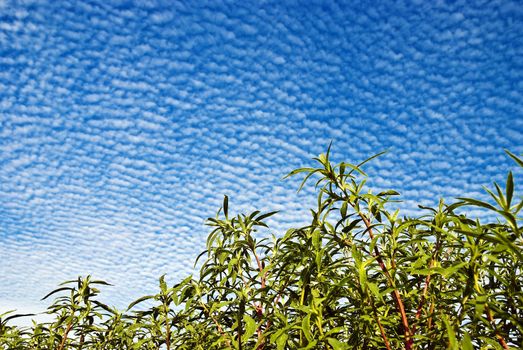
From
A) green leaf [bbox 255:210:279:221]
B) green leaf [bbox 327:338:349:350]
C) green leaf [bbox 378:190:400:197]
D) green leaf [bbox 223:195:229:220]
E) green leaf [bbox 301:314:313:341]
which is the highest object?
green leaf [bbox 223:195:229:220]

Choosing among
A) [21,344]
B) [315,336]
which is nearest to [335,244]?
[315,336]

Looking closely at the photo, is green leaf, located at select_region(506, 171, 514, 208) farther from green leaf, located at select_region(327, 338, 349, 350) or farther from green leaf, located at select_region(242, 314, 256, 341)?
green leaf, located at select_region(242, 314, 256, 341)

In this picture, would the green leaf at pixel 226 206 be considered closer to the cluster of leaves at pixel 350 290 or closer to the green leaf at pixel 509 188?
the cluster of leaves at pixel 350 290

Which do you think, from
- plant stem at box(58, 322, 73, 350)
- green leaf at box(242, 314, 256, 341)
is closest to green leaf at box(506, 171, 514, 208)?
green leaf at box(242, 314, 256, 341)

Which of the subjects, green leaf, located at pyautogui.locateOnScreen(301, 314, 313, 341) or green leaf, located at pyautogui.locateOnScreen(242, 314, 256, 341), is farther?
green leaf, located at pyautogui.locateOnScreen(242, 314, 256, 341)

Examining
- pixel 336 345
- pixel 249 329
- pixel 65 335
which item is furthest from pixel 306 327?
pixel 65 335

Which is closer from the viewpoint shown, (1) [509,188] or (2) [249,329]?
(1) [509,188]

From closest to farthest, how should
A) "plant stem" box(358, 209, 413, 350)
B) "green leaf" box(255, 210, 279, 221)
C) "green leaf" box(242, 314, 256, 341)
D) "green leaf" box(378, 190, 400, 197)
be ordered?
"plant stem" box(358, 209, 413, 350) → "green leaf" box(242, 314, 256, 341) → "green leaf" box(378, 190, 400, 197) → "green leaf" box(255, 210, 279, 221)

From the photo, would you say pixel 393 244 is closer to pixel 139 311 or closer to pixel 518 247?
pixel 518 247

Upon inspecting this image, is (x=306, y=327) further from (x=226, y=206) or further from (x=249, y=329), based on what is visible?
(x=226, y=206)

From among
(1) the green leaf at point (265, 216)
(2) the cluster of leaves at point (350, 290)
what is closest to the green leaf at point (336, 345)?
(2) the cluster of leaves at point (350, 290)

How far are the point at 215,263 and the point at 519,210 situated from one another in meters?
1.67

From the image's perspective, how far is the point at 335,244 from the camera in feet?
7.19

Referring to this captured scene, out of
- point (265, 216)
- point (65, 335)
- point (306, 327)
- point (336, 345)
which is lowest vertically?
point (336, 345)
